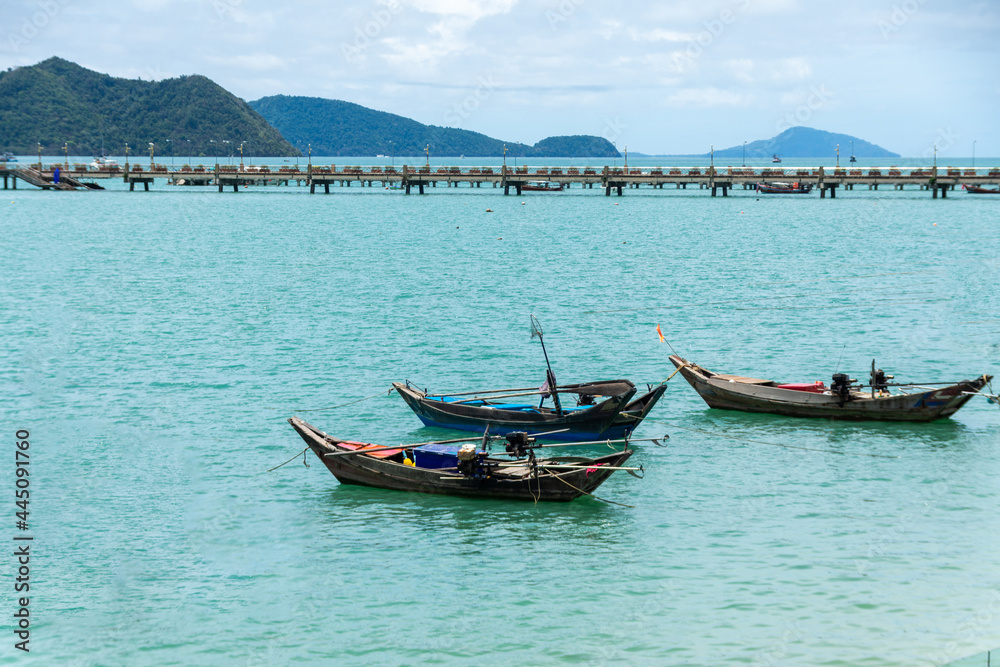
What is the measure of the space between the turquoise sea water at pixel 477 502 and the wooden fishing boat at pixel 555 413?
1.42 m

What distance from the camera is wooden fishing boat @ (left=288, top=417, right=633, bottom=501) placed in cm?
2428

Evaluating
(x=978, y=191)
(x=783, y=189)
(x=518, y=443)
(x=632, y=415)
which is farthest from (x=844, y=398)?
(x=978, y=191)

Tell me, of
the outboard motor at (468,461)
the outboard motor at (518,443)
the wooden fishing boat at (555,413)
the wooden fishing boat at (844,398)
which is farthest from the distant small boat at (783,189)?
the outboard motor at (468,461)

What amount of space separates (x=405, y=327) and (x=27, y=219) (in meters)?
85.6

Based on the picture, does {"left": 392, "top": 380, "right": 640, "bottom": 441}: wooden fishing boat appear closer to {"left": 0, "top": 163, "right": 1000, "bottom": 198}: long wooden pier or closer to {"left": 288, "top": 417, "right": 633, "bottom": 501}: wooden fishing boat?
{"left": 288, "top": 417, "right": 633, "bottom": 501}: wooden fishing boat

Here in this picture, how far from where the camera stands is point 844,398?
105 feet

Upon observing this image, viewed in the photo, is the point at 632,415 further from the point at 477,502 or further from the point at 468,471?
the point at 468,471

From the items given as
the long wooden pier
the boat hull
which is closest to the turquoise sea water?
the boat hull

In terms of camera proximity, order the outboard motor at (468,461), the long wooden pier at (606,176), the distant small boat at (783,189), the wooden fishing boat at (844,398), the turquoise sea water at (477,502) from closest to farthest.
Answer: the turquoise sea water at (477,502)
the outboard motor at (468,461)
the wooden fishing boat at (844,398)
the long wooden pier at (606,176)
the distant small boat at (783,189)

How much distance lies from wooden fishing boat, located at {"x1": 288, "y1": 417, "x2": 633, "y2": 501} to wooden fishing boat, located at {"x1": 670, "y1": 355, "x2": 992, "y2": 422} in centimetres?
934

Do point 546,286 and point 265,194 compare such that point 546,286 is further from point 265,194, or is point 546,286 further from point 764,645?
point 265,194

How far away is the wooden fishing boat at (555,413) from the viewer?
29641 millimetres

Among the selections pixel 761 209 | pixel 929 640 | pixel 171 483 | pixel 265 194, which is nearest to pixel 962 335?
pixel 929 640

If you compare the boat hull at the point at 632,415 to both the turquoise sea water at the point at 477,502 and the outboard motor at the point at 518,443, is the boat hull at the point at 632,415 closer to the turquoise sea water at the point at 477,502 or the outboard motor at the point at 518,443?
the turquoise sea water at the point at 477,502
